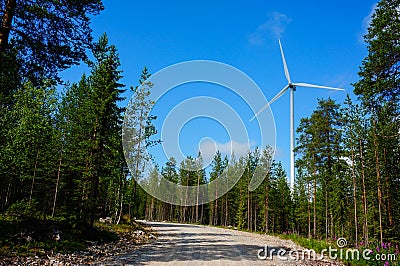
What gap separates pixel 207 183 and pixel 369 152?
51.4 meters

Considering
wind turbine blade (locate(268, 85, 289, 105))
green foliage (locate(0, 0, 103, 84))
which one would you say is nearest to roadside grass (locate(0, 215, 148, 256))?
green foliage (locate(0, 0, 103, 84))

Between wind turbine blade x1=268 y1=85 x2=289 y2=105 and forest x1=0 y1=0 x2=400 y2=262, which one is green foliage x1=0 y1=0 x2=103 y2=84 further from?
wind turbine blade x1=268 y1=85 x2=289 y2=105

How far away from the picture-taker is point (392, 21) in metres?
16.6

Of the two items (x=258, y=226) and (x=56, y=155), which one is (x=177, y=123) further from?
(x=258, y=226)

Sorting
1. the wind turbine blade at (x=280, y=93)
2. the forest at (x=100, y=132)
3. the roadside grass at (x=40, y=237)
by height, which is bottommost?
the roadside grass at (x=40, y=237)

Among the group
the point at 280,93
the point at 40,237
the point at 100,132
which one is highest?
the point at 280,93

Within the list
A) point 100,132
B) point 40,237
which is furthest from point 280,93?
point 40,237

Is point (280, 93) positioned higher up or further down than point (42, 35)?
higher up

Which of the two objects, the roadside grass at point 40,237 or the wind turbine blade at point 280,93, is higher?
the wind turbine blade at point 280,93

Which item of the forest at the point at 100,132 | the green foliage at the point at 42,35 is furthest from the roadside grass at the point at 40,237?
the green foliage at the point at 42,35

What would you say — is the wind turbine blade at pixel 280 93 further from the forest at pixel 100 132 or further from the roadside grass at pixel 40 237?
the roadside grass at pixel 40 237

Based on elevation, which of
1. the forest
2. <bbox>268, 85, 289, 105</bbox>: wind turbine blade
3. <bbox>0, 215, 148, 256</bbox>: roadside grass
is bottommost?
<bbox>0, 215, 148, 256</bbox>: roadside grass

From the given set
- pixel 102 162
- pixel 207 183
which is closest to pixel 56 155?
pixel 102 162

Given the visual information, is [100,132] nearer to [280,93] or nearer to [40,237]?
[40,237]
